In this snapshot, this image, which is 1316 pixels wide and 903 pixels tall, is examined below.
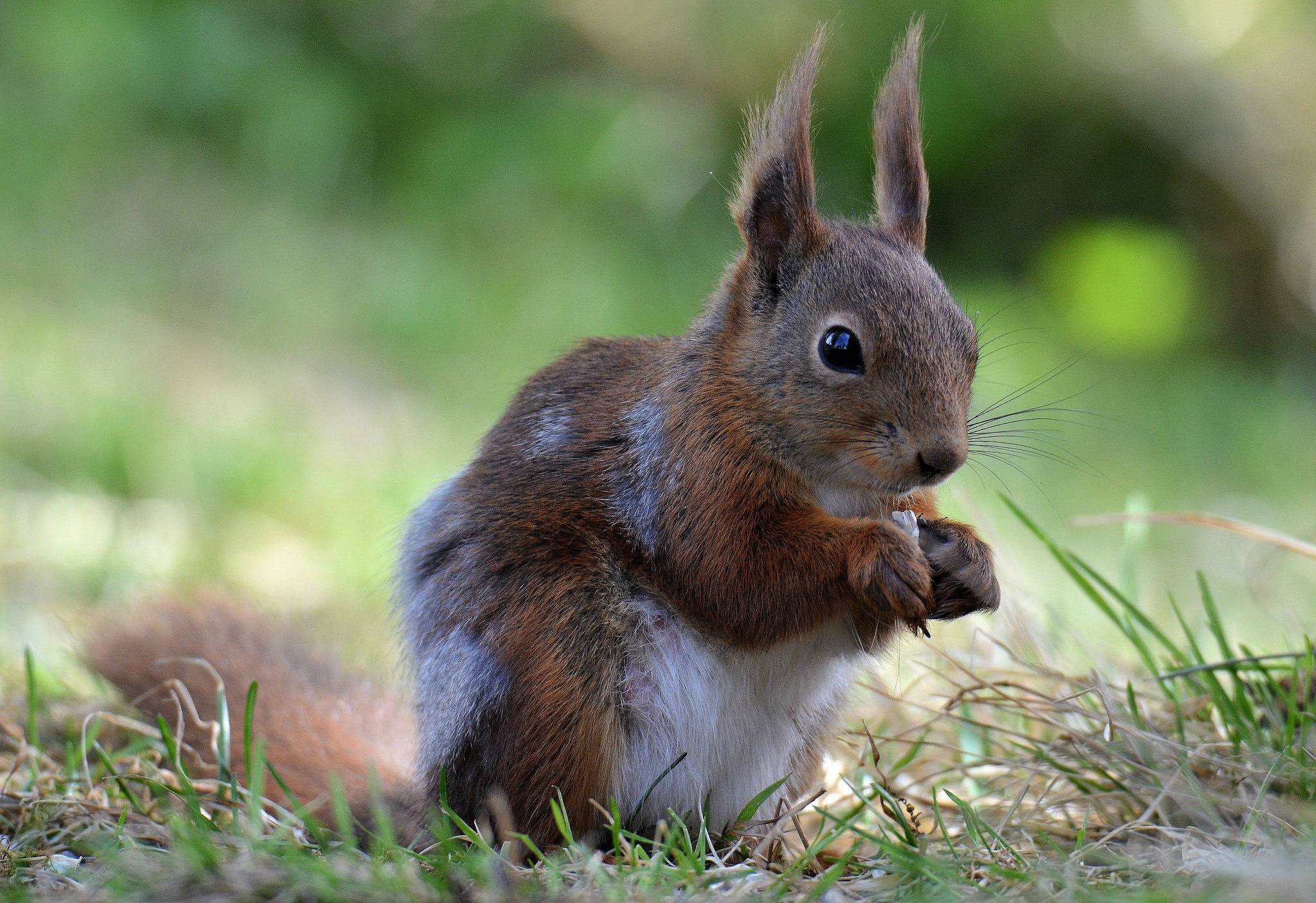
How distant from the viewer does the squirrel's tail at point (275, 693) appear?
2.50m

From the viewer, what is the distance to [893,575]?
2021mm

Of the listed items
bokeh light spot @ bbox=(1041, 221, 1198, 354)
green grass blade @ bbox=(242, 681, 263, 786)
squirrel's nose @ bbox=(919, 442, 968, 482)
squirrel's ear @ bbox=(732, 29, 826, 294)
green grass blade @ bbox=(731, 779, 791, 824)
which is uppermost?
bokeh light spot @ bbox=(1041, 221, 1198, 354)

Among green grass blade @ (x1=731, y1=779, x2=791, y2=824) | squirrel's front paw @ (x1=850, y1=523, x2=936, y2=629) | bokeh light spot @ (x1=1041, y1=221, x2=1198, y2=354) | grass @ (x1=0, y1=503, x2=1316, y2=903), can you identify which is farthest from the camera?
bokeh light spot @ (x1=1041, y1=221, x2=1198, y2=354)

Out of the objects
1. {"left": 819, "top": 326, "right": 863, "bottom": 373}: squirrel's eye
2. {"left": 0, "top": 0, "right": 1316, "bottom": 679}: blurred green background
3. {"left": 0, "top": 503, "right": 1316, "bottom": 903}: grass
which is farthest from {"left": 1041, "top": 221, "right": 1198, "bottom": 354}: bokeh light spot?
{"left": 819, "top": 326, "right": 863, "bottom": 373}: squirrel's eye

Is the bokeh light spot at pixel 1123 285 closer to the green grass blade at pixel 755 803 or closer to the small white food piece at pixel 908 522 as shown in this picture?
the small white food piece at pixel 908 522

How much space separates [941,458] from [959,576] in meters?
0.23

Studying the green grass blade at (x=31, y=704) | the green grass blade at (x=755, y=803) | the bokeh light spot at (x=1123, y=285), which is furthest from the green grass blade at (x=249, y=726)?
the bokeh light spot at (x=1123, y=285)

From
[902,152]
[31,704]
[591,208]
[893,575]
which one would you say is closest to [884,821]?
[893,575]

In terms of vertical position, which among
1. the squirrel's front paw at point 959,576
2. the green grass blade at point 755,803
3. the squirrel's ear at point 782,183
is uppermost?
the squirrel's ear at point 782,183

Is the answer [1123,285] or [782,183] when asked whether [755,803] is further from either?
[1123,285]

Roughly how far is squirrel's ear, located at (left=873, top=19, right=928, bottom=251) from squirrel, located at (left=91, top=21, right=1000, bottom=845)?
2cm

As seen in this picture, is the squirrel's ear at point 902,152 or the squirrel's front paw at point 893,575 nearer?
the squirrel's front paw at point 893,575

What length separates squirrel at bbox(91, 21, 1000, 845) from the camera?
2.12 m

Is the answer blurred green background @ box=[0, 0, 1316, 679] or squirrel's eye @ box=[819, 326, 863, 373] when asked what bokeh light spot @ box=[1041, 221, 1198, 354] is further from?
squirrel's eye @ box=[819, 326, 863, 373]
